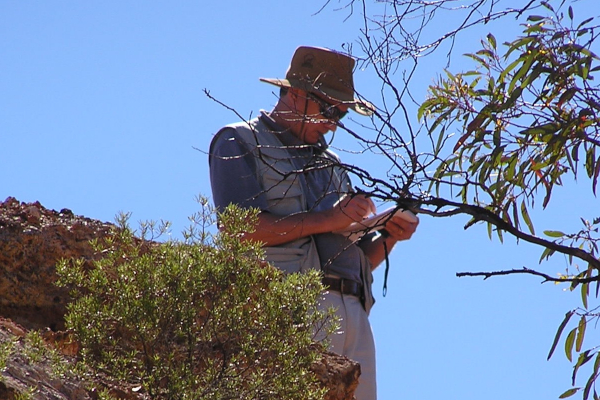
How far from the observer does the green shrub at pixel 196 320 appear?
2906mm

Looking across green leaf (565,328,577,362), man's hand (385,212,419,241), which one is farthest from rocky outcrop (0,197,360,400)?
man's hand (385,212,419,241)

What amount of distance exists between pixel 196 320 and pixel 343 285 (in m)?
1.67

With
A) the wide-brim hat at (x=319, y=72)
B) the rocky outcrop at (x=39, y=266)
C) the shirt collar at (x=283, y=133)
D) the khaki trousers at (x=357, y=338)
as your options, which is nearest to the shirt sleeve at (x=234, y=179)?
the shirt collar at (x=283, y=133)

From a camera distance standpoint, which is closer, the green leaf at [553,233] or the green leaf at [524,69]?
the green leaf at [524,69]

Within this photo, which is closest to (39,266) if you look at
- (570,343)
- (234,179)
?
(234,179)

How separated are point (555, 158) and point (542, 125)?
0.17 m

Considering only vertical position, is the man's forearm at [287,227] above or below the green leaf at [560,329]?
above

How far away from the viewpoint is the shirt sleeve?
4504mm

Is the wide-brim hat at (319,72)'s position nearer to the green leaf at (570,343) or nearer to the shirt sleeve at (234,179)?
the shirt sleeve at (234,179)

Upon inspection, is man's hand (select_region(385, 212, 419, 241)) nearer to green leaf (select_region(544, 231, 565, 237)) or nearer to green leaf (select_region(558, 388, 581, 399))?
green leaf (select_region(544, 231, 565, 237))

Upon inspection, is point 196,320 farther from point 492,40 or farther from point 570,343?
point 492,40

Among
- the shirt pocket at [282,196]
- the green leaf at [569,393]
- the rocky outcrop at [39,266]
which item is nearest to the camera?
the rocky outcrop at [39,266]

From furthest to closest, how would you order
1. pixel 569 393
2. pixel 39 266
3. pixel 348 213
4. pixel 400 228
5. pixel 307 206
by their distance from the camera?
pixel 400 228, pixel 307 206, pixel 348 213, pixel 569 393, pixel 39 266

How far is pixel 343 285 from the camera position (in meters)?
→ 4.62
